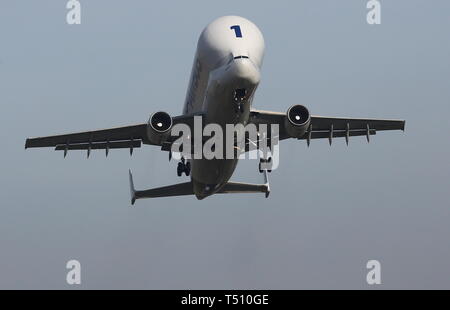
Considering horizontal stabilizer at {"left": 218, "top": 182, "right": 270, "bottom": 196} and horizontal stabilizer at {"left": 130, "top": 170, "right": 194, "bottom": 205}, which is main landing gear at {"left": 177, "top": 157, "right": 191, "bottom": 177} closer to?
horizontal stabilizer at {"left": 130, "top": 170, "right": 194, "bottom": 205}

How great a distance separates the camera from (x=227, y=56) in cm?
3766

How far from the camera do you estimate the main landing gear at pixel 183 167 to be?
4631 cm

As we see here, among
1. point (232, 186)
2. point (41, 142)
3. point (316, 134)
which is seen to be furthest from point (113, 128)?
point (316, 134)

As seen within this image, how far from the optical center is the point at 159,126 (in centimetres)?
3947

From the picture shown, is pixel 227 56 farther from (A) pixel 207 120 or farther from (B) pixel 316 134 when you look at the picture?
(B) pixel 316 134

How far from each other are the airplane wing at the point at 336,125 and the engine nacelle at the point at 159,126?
13.6 feet

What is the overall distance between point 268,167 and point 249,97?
23.1ft

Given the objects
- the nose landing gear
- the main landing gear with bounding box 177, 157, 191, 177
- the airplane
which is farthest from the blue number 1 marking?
the main landing gear with bounding box 177, 157, 191, 177

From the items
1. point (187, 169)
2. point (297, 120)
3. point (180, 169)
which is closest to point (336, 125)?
point (297, 120)

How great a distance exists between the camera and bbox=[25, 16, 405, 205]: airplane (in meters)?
37.5

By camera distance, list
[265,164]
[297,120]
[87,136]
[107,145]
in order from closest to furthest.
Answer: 1. [297,120]
2. [87,136]
3. [265,164]
4. [107,145]

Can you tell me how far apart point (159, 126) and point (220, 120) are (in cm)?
278

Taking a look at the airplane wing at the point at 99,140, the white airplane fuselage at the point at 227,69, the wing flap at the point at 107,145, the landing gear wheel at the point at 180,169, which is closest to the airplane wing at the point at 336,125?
the white airplane fuselage at the point at 227,69

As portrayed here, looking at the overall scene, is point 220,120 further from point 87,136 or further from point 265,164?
point 87,136
